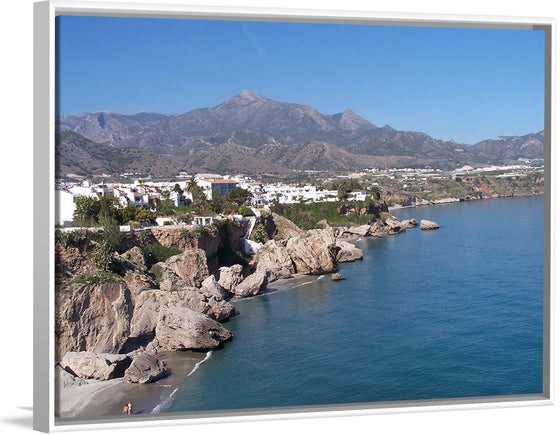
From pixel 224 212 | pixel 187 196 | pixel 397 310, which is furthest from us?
pixel 187 196

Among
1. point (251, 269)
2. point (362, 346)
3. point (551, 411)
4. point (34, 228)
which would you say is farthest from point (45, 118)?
point (251, 269)

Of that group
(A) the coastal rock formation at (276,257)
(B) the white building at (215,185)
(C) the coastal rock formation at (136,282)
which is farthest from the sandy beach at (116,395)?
(B) the white building at (215,185)

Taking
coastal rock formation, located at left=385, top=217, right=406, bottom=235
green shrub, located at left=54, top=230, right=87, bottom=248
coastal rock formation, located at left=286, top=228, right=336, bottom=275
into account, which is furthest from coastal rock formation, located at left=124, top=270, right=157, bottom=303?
coastal rock formation, located at left=385, top=217, right=406, bottom=235

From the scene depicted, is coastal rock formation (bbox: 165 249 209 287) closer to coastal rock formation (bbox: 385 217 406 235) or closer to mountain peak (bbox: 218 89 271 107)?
coastal rock formation (bbox: 385 217 406 235)

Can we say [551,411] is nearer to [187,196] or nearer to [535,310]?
[535,310]

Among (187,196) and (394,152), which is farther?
(394,152)

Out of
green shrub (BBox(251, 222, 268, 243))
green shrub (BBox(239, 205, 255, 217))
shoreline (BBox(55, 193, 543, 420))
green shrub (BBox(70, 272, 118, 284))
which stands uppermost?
green shrub (BBox(239, 205, 255, 217))

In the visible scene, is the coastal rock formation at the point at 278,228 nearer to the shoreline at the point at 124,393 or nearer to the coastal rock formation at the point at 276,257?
the coastal rock formation at the point at 276,257
